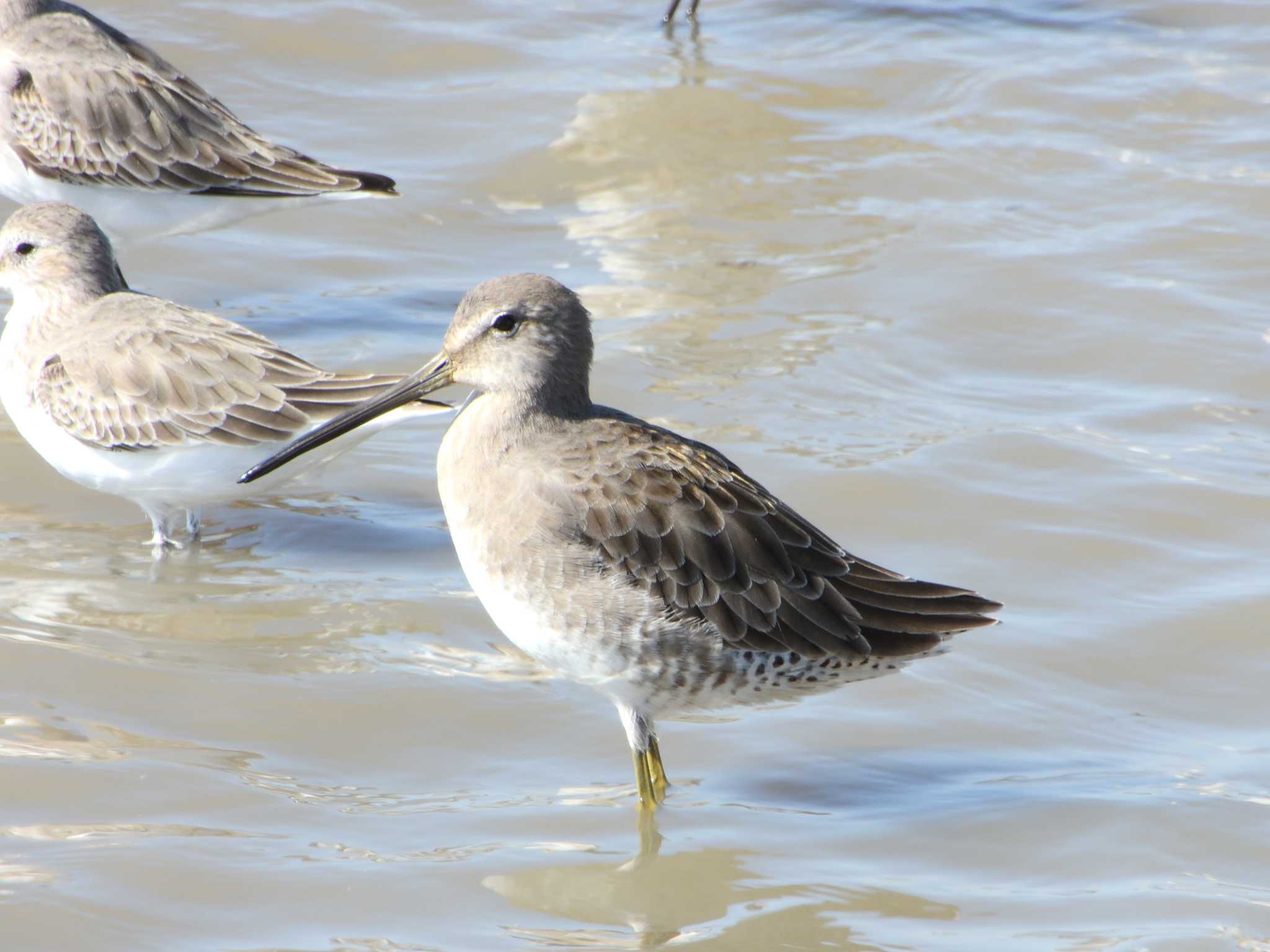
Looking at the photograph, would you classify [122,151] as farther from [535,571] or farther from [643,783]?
[643,783]

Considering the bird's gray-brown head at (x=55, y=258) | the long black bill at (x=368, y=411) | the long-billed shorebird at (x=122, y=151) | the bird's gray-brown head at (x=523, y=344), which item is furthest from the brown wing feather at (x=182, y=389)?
the long-billed shorebird at (x=122, y=151)

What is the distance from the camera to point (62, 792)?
5.07 m

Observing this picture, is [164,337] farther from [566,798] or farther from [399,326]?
[566,798]

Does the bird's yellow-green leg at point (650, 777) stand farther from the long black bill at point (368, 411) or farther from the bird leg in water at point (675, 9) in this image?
the bird leg in water at point (675, 9)

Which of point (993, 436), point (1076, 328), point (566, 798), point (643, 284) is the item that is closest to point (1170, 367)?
point (1076, 328)

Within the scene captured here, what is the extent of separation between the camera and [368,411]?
6047 mm

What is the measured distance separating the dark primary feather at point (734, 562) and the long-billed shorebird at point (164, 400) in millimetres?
1457

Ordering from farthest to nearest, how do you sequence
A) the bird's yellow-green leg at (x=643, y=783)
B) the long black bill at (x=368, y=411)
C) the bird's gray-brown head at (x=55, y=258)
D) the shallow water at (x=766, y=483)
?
the bird's gray-brown head at (x=55, y=258) < the long black bill at (x=368, y=411) < the bird's yellow-green leg at (x=643, y=783) < the shallow water at (x=766, y=483)

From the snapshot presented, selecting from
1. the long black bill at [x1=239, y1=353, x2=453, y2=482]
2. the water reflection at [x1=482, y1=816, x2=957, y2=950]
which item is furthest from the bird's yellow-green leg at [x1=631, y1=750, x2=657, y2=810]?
the long black bill at [x1=239, y1=353, x2=453, y2=482]

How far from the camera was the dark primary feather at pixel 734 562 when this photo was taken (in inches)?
209

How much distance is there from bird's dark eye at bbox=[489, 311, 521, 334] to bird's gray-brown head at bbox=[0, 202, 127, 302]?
270 cm

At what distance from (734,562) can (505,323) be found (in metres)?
1.04

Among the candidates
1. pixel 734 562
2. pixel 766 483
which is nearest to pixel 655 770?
pixel 734 562

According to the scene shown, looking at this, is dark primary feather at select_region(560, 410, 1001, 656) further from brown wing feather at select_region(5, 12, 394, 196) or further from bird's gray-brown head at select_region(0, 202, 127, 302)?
brown wing feather at select_region(5, 12, 394, 196)
